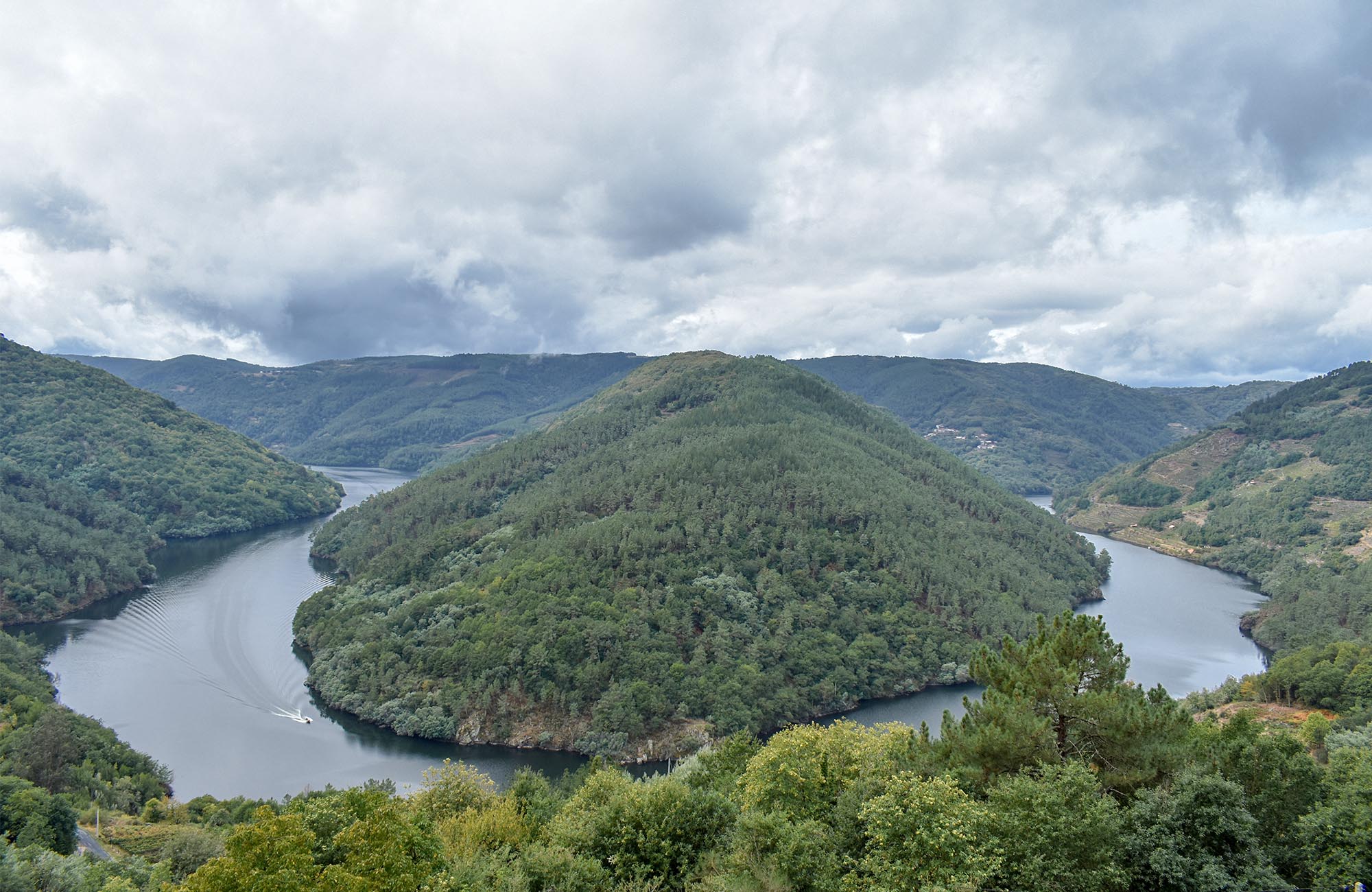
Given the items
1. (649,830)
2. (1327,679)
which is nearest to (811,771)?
(649,830)

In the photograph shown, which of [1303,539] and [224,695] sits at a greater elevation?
[1303,539]

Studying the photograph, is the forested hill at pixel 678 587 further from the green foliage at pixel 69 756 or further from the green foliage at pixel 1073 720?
the green foliage at pixel 1073 720

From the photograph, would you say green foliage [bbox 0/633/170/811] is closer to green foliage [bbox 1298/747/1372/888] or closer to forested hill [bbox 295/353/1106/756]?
forested hill [bbox 295/353/1106/756]

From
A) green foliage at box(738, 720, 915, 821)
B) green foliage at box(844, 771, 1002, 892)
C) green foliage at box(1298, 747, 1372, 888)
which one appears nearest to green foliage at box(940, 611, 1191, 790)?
green foliage at box(738, 720, 915, 821)

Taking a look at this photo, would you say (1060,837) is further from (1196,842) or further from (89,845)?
(89,845)

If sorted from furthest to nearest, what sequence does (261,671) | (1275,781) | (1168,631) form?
(1168,631), (261,671), (1275,781)

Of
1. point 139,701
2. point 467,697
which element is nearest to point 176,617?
point 139,701

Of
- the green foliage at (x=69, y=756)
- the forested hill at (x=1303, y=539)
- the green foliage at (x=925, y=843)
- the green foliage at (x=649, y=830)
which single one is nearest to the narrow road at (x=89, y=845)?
the green foliage at (x=69, y=756)
